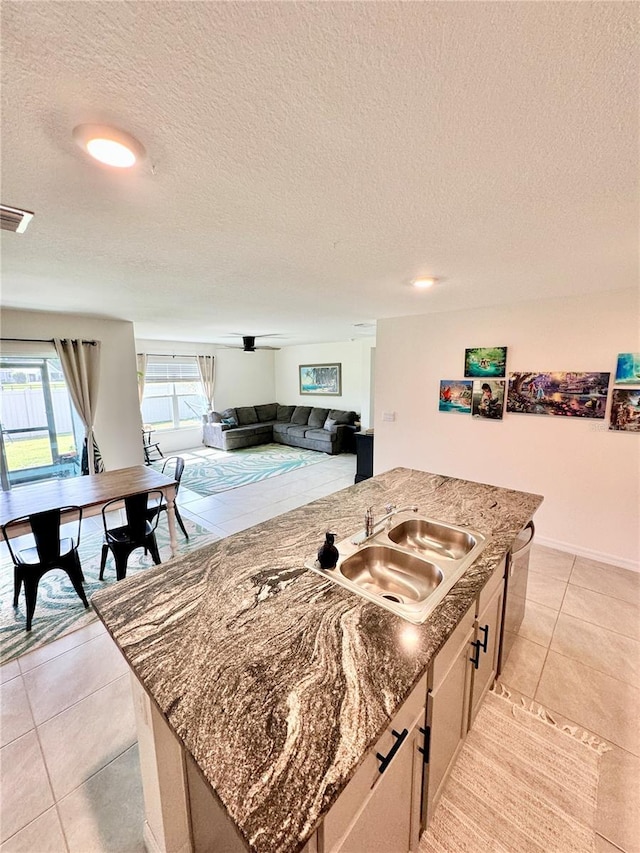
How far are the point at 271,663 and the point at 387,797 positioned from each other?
47 centimetres

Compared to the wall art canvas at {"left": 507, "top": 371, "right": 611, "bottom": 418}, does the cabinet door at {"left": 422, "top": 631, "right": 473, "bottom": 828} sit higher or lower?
lower

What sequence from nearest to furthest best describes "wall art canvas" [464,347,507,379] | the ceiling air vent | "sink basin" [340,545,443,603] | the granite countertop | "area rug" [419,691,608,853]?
the granite countertop → "area rug" [419,691,608,853] → the ceiling air vent → "sink basin" [340,545,443,603] → "wall art canvas" [464,347,507,379]

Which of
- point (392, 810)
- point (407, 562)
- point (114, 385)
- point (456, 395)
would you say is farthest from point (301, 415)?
point (392, 810)

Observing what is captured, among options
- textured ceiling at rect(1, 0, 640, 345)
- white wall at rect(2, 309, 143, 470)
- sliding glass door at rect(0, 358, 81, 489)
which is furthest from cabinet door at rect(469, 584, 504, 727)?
sliding glass door at rect(0, 358, 81, 489)

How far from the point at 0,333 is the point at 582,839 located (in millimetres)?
5377

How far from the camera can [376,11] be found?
2.09 ft

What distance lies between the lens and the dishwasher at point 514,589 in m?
1.71

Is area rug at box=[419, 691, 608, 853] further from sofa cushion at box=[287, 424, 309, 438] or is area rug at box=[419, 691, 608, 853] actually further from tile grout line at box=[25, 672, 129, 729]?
sofa cushion at box=[287, 424, 309, 438]

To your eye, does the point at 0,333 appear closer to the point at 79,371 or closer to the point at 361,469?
the point at 79,371

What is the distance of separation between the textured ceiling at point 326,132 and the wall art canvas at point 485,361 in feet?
4.16

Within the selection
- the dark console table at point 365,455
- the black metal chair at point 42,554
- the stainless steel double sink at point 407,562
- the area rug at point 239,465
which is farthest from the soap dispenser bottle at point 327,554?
the area rug at point 239,465

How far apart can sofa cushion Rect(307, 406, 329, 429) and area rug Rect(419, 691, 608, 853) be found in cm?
612

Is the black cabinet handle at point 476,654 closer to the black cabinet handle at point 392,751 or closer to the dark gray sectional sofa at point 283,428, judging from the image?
the black cabinet handle at point 392,751

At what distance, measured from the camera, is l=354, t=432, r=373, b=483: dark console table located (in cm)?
493
